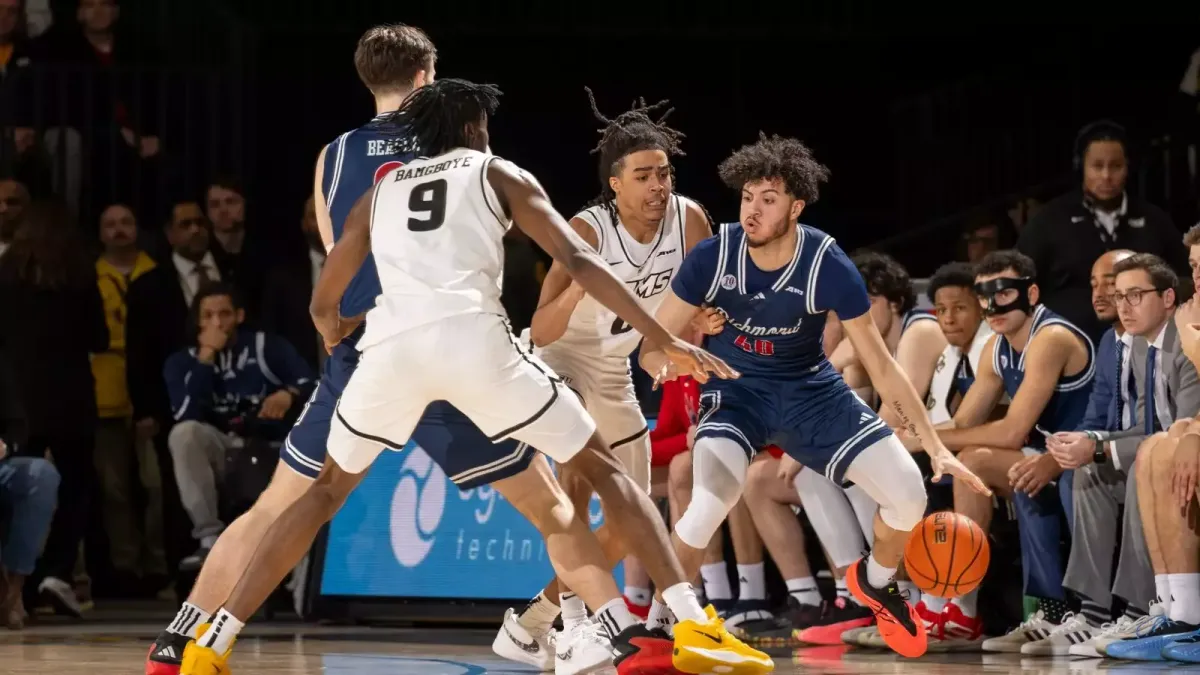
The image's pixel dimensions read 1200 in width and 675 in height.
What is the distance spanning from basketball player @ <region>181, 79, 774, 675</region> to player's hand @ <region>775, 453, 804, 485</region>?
104 inches

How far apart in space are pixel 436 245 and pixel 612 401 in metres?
1.72

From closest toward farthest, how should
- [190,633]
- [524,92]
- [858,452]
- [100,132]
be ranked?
[190,633] → [858,452] → [100,132] → [524,92]

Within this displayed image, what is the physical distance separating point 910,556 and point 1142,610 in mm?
1036

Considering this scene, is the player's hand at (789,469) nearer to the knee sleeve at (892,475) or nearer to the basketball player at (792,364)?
the basketball player at (792,364)

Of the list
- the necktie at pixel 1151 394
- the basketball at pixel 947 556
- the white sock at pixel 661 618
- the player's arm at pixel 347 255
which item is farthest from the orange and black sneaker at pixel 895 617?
the player's arm at pixel 347 255

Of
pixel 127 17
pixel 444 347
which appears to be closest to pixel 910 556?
pixel 444 347

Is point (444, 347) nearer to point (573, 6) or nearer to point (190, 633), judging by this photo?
point (190, 633)

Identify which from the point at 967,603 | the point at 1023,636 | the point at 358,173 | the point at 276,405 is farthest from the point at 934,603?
the point at 276,405

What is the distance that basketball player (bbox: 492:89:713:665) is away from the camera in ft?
21.5

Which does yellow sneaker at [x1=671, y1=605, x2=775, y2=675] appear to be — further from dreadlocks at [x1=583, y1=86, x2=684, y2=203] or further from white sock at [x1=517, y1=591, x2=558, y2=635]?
dreadlocks at [x1=583, y1=86, x2=684, y2=203]

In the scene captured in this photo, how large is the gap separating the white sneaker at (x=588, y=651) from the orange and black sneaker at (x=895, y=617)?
1.50m

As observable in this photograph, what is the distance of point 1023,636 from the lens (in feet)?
23.7

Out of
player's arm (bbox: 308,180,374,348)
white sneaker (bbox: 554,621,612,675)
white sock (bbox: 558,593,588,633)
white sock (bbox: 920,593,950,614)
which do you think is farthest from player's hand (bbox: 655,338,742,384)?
white sock (bbox: 920,593,950,614)

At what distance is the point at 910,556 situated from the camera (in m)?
6.60
